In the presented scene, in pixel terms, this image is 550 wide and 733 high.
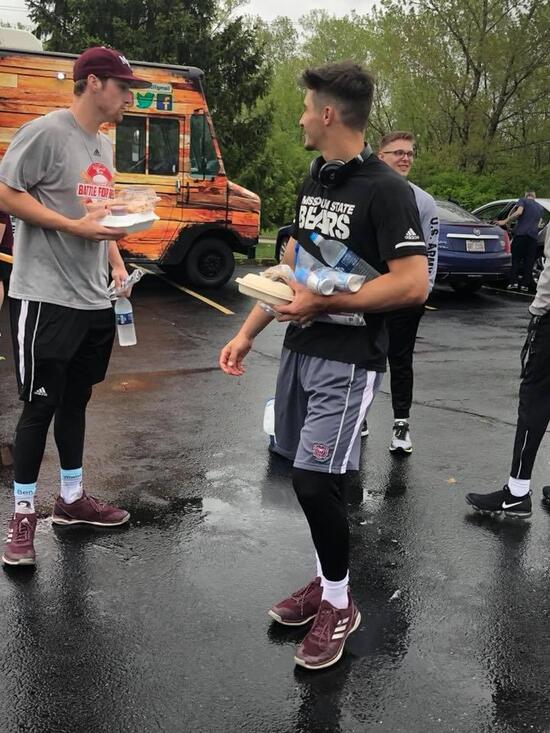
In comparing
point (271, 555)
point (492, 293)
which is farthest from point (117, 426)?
point (492, 293)

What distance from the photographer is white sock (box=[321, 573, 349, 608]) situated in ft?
9.75

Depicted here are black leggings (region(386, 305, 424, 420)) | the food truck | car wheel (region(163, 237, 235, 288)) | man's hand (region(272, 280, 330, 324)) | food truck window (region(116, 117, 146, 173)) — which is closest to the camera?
man's hand (region(272, 280, 330, 324))

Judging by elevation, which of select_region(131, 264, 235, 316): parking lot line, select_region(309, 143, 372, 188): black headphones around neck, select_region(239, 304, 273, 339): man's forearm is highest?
select_region(309, 143, 372, 188): black headphones around neck

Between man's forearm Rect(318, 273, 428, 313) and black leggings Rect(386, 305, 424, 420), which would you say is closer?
man's forearm Rect(318, 273, 428, 313)

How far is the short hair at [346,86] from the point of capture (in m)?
2.66

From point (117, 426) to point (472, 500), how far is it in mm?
2559

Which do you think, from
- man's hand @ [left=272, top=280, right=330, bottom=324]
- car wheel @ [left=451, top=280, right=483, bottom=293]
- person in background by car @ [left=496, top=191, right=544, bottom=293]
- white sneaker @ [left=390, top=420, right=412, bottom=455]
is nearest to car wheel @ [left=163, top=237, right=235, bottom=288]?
car wheel @ [left=451, top=280, right=483, bottom=293]

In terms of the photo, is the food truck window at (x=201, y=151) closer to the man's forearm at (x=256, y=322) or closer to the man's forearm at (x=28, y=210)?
the man's forearm at (x=28, y=210)

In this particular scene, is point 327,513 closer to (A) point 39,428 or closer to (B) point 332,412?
(B) point 332,412

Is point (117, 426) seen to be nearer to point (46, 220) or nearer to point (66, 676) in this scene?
point (46, 220)

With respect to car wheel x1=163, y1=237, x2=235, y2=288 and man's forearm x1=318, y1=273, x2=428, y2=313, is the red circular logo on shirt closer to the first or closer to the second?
man's forearm x1=318, y1=273, x2=428, y2=313

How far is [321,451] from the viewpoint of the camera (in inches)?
109

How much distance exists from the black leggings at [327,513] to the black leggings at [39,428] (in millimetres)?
1319

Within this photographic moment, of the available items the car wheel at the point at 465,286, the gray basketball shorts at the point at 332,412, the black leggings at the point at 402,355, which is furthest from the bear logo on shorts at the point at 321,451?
the car wheel at the point at 465,286
